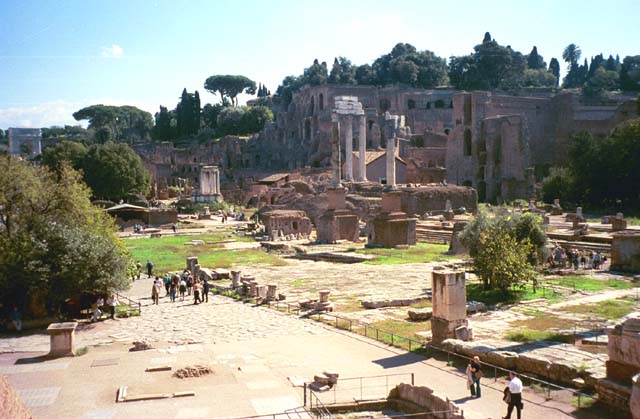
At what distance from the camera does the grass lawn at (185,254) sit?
29.9m

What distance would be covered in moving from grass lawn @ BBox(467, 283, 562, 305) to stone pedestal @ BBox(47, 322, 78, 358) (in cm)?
1194

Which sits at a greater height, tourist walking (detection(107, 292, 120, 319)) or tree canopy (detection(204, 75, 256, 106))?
tree canopy (detection(204, 75, 256, 106))

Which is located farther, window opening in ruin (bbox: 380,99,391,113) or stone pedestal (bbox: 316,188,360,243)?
window opening in ruin (bbox: 380,99,391,113)

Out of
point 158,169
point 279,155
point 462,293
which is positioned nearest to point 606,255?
point 462,293

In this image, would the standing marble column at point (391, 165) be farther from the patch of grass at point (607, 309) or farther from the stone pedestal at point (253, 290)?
the patch of grass at point (607, 309)

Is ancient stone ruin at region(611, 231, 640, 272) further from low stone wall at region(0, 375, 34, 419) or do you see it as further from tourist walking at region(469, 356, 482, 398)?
low stone wall at region(0, 375, 34, 419)

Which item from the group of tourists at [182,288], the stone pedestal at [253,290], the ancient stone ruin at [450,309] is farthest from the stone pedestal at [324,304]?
the ancient stone ruin at [450,309]

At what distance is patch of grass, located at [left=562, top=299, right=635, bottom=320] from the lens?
53.9 ft

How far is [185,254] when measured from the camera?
3391 cm

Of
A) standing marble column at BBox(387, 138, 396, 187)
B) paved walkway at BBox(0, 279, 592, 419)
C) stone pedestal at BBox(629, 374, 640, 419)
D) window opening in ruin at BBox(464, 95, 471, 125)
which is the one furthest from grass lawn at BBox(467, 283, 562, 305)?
window opening in ruin at BBox(464, 95, 471, 125)

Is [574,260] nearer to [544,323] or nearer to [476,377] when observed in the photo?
[544,323]

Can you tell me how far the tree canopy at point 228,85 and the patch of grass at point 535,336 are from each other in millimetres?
110543

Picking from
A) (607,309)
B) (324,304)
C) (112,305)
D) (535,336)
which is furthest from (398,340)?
(112,305)

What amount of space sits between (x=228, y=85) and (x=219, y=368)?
112083 mm
